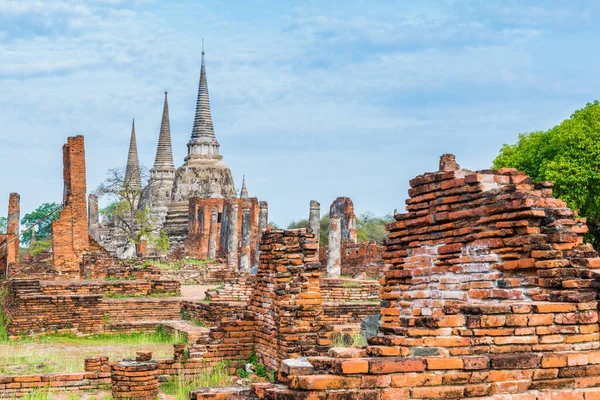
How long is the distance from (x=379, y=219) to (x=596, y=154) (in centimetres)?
5062

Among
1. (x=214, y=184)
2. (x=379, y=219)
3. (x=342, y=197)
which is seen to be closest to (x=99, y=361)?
(x=342, y=197)

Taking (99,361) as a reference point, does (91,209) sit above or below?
above

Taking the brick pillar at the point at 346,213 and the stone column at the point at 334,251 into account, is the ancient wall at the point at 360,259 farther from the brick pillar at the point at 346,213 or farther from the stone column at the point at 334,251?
the stone column at the point at 334,251

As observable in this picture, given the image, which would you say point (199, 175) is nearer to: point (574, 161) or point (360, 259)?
point (360, 259)

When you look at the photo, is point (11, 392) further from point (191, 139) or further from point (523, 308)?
point (191, 139)

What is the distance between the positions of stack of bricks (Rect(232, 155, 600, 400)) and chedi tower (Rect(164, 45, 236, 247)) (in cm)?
4061

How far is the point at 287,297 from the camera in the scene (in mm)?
8391

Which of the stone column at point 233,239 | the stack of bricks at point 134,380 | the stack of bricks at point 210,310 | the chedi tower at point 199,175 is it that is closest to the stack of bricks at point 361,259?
the stone column at point 233,239

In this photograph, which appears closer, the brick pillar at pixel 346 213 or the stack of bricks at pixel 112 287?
the stack of bricks at pixel 112 287

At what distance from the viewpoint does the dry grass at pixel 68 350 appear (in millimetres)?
9329

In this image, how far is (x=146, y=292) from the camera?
17.4 m

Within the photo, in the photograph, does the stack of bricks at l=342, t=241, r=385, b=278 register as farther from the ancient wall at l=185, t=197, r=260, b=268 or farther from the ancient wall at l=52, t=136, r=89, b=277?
the ancient wall at l=52, t=136, r=89, b=277

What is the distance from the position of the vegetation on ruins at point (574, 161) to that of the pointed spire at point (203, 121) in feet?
109

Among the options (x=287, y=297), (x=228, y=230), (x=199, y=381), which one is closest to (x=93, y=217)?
(x=228, y=230)
